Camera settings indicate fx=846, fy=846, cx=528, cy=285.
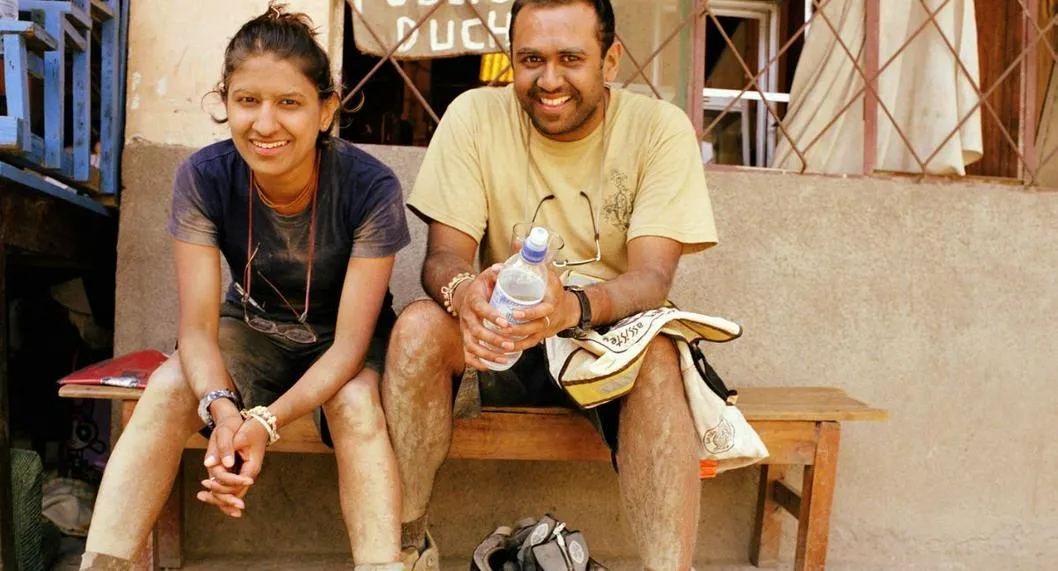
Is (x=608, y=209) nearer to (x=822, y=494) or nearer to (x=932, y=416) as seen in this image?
(x=822, y=494)

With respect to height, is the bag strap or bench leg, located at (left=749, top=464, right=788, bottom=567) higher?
the bag strap

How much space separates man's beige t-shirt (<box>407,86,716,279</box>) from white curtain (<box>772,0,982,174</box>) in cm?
111

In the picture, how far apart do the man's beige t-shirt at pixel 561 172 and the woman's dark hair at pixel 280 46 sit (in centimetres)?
40

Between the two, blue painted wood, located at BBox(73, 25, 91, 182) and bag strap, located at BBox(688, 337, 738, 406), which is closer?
bag strap, located at BBox(688, 337, 738, 406)

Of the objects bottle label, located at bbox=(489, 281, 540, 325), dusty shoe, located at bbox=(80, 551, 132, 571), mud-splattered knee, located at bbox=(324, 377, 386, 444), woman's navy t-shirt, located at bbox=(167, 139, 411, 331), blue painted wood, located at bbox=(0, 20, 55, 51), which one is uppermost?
blue painted wood, located at bbox=(0, 20, 55, 51)

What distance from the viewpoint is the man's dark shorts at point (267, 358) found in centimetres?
213

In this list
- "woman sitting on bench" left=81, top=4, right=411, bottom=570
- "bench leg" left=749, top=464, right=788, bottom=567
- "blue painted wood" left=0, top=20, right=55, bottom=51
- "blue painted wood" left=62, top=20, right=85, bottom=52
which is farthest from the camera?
"bench leg" left=749, top=464, right=788, bottom=567

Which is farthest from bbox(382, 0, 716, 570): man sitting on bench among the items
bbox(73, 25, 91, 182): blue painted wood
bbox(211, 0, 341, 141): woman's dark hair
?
bbox(73, 25, 91, 182): blue painted wood

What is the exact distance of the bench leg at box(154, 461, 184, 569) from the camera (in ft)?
8.79

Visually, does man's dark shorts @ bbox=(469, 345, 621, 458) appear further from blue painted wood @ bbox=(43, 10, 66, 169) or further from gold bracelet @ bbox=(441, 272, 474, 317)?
blue painted wood @ bbox=(43, 10, 66, 169)

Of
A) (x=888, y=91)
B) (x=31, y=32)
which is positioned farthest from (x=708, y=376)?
(x=31, y=32)

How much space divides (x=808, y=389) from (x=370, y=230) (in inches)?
63.5

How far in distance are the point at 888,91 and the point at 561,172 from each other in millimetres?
1638

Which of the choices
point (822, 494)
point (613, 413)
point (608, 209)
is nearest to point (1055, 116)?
point (822, 494)
